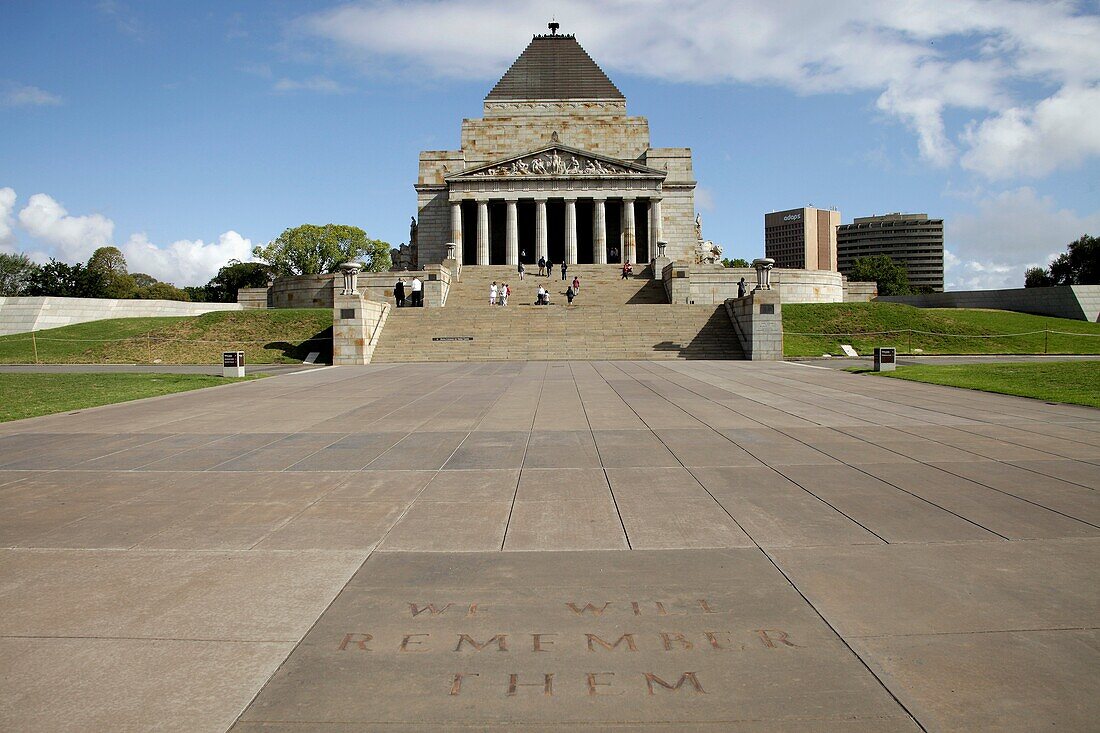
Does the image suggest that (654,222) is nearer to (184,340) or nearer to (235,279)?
(184,340)

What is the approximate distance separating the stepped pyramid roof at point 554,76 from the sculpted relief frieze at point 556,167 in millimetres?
13243

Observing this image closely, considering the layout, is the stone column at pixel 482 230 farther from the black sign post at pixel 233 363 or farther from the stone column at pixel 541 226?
the black sign post at pixel 233 363

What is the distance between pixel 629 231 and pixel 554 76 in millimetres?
22615

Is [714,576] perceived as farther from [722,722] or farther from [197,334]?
[197,334]

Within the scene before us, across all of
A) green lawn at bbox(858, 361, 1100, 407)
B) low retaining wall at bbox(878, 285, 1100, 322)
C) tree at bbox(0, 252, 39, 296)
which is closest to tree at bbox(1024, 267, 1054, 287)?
low retaining wall at bbox(878, 285, 1100, 322)

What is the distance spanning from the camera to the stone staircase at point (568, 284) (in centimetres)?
4481

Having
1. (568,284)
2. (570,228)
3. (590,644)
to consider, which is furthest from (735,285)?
(590,644)

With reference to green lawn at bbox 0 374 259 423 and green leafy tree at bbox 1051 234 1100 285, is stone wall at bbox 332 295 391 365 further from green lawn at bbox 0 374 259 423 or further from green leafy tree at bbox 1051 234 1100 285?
green leafy tree at bbox 1051 234 1100 285

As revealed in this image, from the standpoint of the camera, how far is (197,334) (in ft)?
120

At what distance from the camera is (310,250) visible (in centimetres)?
10425

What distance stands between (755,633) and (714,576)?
33.7 inches

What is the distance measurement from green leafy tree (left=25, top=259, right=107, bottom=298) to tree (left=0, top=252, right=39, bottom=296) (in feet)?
4.19

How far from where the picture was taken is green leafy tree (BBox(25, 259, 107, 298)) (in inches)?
3188

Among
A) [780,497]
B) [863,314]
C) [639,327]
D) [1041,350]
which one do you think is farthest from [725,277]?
[780,497]
